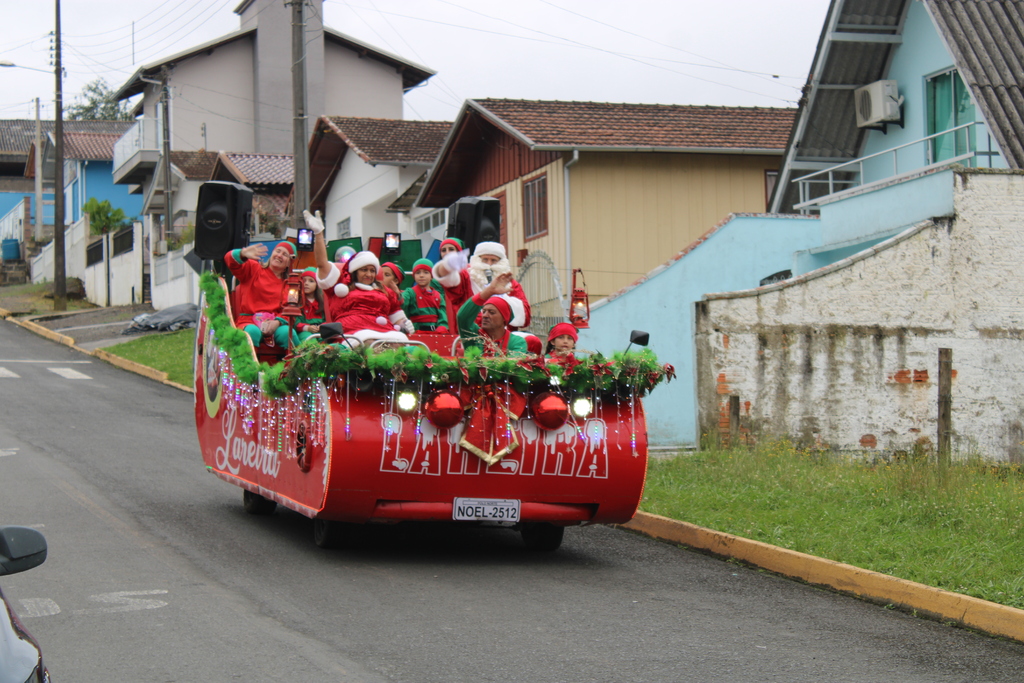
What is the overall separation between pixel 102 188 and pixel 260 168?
19646 mm

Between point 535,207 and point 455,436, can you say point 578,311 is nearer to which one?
point 455,436

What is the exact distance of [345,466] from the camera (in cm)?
755

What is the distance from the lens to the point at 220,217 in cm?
1063

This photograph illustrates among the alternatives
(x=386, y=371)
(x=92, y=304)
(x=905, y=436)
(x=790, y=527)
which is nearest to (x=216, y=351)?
(x=386, y=371)

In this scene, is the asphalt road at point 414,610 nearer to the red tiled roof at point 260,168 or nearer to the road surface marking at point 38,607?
the road surface marking at point 38,607

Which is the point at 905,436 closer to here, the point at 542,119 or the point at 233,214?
the point at 233,214

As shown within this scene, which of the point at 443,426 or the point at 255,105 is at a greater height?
the point at 255,105

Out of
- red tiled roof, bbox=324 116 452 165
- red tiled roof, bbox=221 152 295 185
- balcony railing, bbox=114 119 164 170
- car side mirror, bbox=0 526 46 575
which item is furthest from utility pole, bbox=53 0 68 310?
car side mirror, bbox=0 526 46 575

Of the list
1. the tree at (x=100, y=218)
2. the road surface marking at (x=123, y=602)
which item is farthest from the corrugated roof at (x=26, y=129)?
the road surface marking at (x=123, y=602)

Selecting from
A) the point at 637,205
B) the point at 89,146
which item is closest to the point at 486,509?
the point at 637,205

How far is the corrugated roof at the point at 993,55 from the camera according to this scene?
1611 cm

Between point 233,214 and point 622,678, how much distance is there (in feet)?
21.6

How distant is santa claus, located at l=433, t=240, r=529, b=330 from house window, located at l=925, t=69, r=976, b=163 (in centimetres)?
1051

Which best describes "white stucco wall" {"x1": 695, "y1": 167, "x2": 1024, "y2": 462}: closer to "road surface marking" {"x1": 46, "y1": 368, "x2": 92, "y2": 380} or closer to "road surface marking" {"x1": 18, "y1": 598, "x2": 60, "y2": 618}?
"road surface marking" {"x1": 18, "y1": 598, "x2": 60, "y2": 618}
